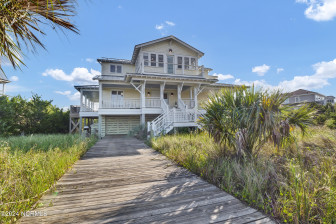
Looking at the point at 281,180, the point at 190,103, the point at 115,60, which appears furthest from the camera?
the point at 115,60

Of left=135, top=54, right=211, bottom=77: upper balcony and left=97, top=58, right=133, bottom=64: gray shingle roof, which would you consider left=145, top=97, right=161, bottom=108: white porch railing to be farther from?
left=97, top=58, right=133, bottom=64: gray shingle roof

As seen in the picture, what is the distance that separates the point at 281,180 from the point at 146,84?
42.9 feet

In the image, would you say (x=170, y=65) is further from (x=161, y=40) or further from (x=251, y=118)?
(x=251, y=118)

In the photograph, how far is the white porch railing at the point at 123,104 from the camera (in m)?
13.3

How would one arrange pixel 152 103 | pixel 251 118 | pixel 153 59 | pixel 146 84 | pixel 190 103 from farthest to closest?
pixel 153 59, pixel 190 103, pixel 146 84, pixel 152 103, pixel 251 118

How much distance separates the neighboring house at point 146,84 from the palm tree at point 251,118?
27.0 ft

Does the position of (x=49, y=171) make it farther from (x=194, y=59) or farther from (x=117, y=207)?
(x=194, y=59)

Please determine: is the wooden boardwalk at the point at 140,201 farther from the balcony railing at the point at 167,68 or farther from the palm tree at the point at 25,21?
the balcony railing at the point at 167,68

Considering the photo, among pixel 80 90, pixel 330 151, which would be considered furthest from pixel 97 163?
pixel 80 90

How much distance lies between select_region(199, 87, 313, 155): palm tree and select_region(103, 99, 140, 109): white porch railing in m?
→ 10.5

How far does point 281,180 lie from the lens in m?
2.71

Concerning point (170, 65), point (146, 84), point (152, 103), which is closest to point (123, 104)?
point (152, 103)

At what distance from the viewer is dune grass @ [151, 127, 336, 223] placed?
76.3 inches

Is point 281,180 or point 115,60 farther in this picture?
point 115,60
